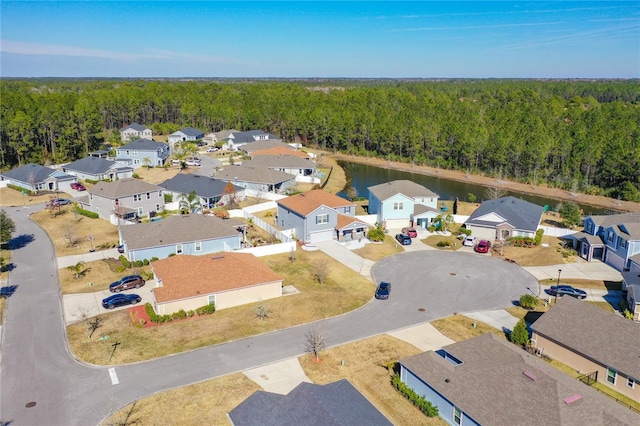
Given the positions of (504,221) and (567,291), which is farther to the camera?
(504,221)

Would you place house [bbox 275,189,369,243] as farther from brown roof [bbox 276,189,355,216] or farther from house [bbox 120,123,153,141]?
house [bbox 120,123,153,141]

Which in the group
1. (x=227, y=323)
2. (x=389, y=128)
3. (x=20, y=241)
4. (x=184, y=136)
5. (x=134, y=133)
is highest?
(x=389, y=128)

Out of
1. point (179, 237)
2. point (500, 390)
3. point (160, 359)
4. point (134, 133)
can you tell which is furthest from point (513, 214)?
point (134, 133)

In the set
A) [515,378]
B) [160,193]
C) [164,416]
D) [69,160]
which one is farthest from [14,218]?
[515,378]

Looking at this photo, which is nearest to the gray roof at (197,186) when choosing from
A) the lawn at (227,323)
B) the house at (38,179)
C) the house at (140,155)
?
the house at (38,179)

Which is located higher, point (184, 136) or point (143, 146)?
point (143, 146)

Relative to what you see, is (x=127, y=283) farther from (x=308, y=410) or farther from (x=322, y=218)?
(x=308, y=410)

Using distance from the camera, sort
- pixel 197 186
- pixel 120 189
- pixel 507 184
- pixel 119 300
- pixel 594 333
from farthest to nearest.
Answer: pixel 507 184 < pixel 197 186 < pixel 120 189 < pixel 119 300 < pixel 594 333
